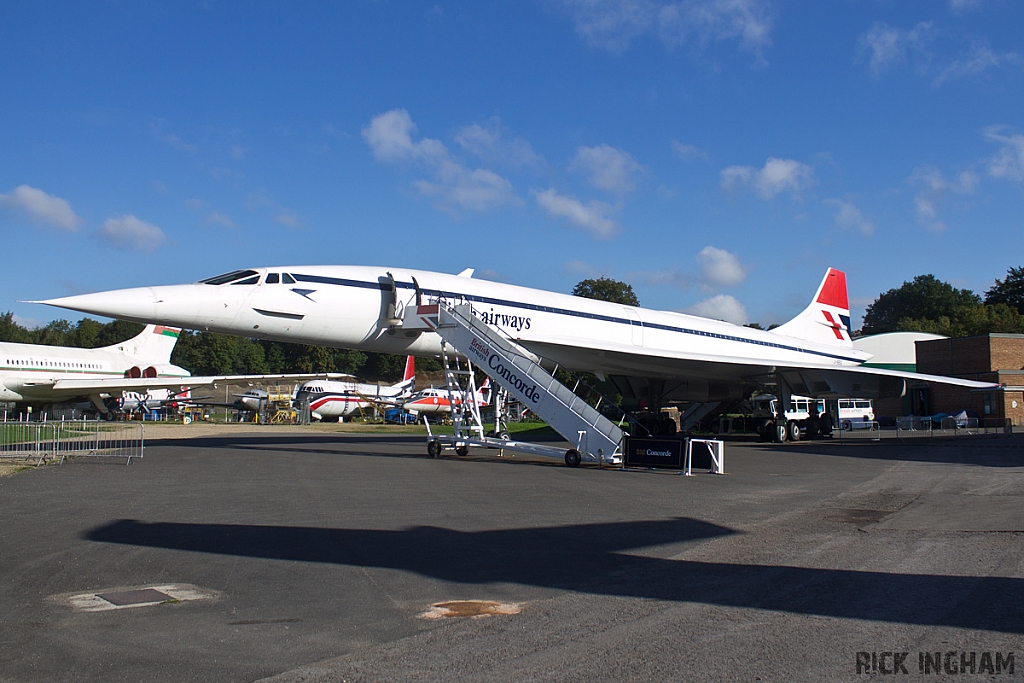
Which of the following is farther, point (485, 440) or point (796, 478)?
point (485, 440)

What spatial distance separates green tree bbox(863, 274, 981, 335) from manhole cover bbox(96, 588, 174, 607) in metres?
101

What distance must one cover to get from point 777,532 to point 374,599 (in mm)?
4423

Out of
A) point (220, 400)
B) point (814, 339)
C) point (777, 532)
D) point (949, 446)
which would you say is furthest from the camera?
point (220, 400)

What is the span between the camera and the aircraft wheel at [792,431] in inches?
999

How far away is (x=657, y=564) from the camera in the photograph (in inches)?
251

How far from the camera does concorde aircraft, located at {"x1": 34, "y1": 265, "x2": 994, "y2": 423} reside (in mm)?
15719

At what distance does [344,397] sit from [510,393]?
138ft

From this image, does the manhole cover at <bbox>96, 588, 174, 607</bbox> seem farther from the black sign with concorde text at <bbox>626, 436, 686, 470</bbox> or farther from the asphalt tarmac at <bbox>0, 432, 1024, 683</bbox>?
the black sign with concorde text at <bbox>626, 436, 686, 470</bbox>

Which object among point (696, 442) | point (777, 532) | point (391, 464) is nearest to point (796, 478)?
point (696, 442)

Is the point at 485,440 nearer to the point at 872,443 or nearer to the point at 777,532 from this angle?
the point at 777,532

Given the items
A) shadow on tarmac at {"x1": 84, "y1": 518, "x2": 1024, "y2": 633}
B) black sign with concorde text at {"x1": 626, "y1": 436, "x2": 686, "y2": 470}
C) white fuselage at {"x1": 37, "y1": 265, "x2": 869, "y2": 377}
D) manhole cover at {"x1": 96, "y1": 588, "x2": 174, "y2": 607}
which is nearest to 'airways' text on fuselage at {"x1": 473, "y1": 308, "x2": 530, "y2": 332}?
white fuselage at {"x1": 37, "y1": 265, "x2": 869, "y2": 377}

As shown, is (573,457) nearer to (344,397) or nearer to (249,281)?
(249,281)

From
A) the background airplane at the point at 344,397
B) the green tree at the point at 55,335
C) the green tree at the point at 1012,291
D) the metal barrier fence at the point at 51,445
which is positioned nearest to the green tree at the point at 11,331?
the green tree at the point at 55,335

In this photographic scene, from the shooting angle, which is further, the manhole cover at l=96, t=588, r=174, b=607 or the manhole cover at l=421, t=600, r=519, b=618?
the manhole cover at l=96, t=588, r=174, b=607
